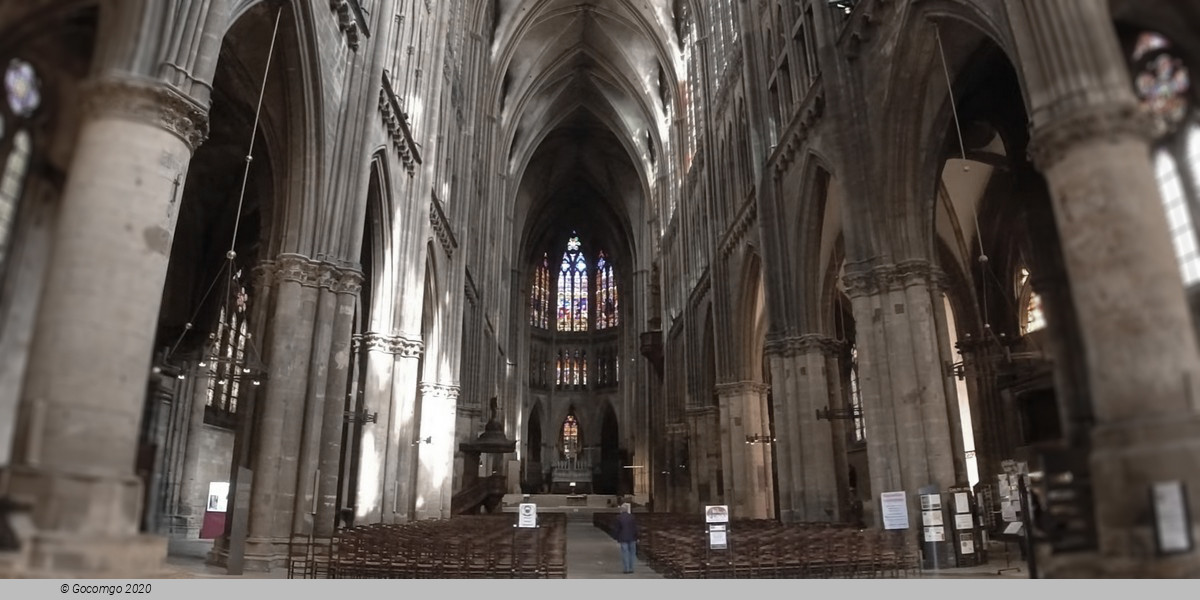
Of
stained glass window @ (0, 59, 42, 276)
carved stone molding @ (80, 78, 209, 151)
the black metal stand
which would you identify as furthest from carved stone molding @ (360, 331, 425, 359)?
stained glass window @ (0, 59, 42, 276)

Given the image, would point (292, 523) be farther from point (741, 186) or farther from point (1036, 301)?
point (741, 186)

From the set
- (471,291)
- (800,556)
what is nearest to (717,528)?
(800,556)

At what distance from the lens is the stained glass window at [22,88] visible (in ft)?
15.6

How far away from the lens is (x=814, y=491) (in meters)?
19.1

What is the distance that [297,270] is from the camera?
13.3 metres

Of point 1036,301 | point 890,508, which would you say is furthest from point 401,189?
point 1036,301

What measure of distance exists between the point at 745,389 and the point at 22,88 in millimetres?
24944

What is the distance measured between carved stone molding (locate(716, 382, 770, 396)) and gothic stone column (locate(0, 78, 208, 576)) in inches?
933

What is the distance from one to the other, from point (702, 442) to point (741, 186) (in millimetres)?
12746

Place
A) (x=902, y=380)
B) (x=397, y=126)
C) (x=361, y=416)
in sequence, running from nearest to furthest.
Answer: (x=902, y=380)
(x=361, y=416)
(x=397, y=126)

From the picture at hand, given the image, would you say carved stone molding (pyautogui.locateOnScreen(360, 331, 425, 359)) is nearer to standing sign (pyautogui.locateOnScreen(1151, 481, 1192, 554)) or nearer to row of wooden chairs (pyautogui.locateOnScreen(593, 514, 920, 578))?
row of wooden chairs (pyautogui.locateOnScreen(593, 514, 920, 578))

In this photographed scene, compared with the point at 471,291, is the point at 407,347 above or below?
below

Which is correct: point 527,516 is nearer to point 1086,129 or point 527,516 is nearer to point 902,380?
point 1086,129

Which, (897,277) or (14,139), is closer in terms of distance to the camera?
(14,139)
